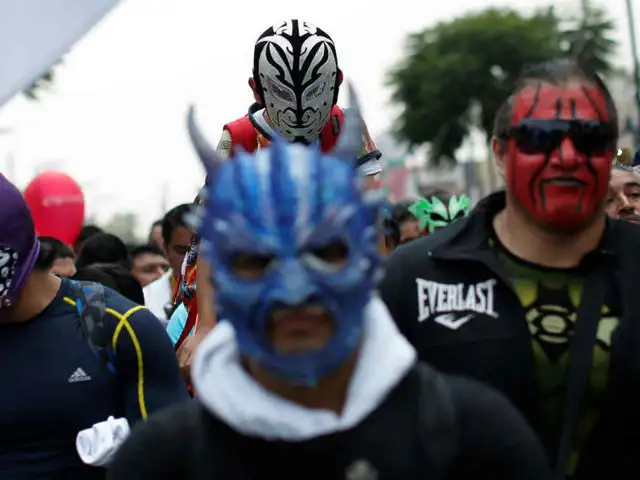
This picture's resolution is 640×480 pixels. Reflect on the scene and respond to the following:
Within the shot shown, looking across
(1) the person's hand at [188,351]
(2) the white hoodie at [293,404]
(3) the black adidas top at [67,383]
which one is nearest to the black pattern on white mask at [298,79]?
(1) the person's hand at [188,351]

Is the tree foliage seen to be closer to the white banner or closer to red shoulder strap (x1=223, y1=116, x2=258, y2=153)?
the white banner

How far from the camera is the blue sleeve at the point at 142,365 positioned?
4.68 meters

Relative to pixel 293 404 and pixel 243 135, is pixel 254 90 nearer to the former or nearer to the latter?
pixel 243 135

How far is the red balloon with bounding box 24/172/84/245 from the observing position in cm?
1245

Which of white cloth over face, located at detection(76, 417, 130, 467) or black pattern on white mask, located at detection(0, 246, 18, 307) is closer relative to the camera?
white cloth over face, located at detection(76, 417, 130, 467)

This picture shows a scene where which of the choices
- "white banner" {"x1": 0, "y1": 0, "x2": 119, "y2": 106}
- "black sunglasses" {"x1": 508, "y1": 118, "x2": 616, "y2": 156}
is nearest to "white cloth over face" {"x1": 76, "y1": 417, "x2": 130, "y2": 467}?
"black sunglasses" {"x1": 508, "y1": 118, "x2": 616, "y2": 156}

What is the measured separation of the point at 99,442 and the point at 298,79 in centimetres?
163

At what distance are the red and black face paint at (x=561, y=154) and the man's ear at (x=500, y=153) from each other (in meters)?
0.05

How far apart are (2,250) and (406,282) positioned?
155 centimetres

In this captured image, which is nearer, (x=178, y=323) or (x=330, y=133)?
(x=330, y=133)

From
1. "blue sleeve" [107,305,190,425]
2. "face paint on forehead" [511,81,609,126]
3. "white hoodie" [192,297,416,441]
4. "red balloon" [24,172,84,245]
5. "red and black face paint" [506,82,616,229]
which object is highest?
"face paint on forehead" [511,81,609,126]

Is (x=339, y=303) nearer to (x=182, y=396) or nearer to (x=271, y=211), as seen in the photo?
(x=271, y=211)

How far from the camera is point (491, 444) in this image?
2.69 metres

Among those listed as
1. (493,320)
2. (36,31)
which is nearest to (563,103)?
(493,320)
